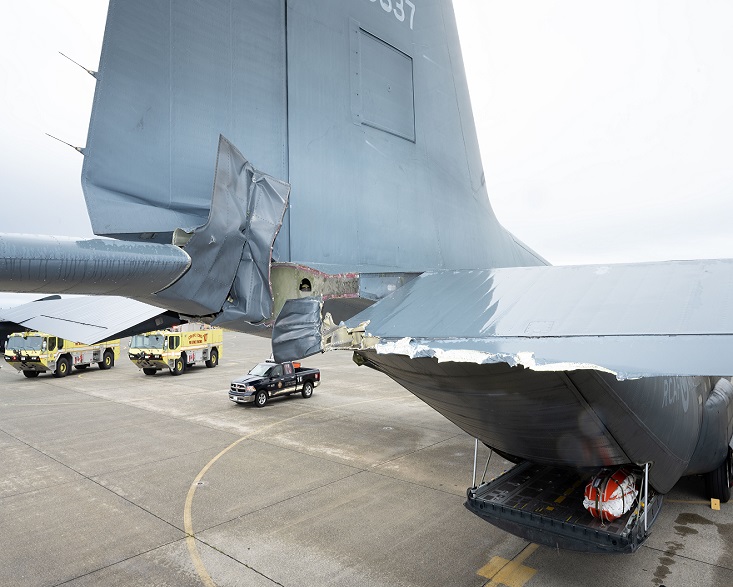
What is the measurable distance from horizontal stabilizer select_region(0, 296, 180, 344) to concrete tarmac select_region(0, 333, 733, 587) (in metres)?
2.79

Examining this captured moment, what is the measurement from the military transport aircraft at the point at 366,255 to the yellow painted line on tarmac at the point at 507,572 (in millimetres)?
854

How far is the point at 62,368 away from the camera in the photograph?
22.9m

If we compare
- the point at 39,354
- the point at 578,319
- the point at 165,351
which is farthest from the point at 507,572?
the point at 39,354

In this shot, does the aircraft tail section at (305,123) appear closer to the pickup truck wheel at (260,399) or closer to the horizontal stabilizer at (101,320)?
the horizontal stabilizer at (101,320)

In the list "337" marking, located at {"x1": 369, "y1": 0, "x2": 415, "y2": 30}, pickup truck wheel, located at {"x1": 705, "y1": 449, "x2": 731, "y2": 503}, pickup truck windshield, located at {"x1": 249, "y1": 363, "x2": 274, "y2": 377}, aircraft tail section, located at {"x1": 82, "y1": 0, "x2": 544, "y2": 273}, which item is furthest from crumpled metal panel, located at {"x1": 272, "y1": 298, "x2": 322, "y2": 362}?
pickup truck windshield, located at {"x1": 249, "y1": 363, "x2": 274, "y2": 377}

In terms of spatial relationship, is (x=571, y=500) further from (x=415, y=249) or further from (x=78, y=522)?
(x=78, y=522)

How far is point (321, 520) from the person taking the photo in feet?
24.8

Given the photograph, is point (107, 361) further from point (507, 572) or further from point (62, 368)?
point (507, 572)

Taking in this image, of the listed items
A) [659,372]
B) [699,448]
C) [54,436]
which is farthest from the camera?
[54,436]

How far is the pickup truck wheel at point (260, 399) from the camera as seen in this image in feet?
52.5

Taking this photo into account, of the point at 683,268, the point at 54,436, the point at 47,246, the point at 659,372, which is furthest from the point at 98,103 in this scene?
the point at 54,436

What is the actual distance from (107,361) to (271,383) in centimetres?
1336

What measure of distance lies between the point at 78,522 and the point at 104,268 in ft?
20.1

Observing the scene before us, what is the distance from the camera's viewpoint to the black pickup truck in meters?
15.8
